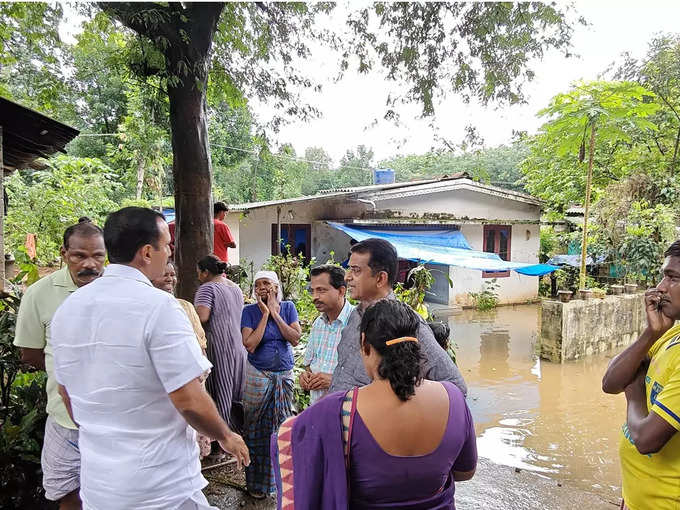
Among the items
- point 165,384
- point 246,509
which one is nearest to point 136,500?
point 165,384

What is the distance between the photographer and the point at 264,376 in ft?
10.7

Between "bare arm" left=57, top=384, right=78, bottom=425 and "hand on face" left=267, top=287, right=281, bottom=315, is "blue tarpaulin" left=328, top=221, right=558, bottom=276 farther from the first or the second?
"bare arm" left=57, top=384, right=78, bottom=425

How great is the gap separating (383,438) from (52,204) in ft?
39.1

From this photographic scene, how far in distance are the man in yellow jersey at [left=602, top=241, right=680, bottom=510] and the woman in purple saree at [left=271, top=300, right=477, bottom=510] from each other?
0.69 meters

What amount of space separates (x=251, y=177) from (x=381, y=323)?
20.6 m

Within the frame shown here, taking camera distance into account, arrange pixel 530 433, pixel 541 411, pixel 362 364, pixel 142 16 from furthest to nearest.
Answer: pixel 541 411, pixel 530 433, pixel 142 16, pixel 362 364

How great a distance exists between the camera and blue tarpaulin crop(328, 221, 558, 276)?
1001 cm

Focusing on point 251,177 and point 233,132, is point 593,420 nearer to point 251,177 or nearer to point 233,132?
point 233,132

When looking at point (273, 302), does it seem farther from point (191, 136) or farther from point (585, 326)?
point (585, 326)

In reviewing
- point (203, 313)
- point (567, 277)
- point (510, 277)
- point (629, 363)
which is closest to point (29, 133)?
point (203, 313)

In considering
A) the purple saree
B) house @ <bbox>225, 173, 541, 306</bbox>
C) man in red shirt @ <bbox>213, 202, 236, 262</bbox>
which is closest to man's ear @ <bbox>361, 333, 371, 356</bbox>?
the purple saree

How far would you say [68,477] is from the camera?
2211mm

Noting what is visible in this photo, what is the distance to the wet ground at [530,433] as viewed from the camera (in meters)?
Answer: 3.62

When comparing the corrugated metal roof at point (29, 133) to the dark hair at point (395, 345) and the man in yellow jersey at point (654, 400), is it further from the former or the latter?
the man in yellow jersey at point (654, 400)
